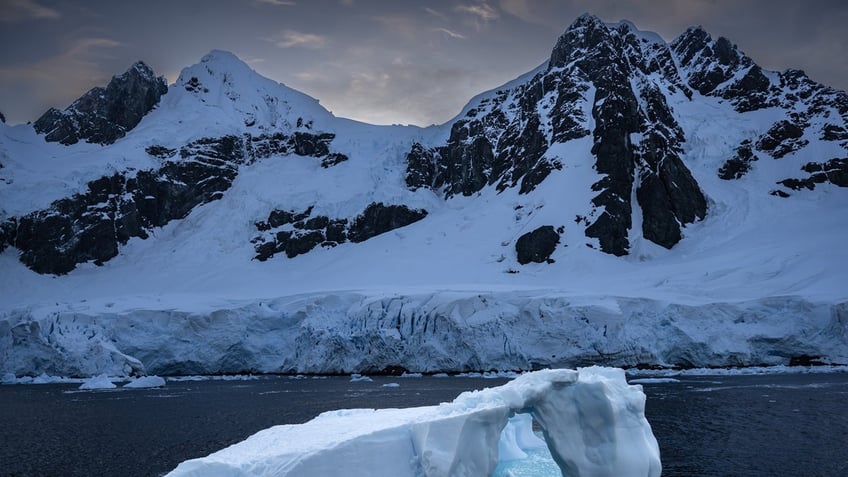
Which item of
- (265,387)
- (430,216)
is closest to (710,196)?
(430,216)

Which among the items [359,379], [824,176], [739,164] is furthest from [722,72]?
[359,379]

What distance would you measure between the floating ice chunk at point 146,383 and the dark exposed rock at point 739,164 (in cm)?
9057

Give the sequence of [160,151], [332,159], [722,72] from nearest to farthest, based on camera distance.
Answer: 1. [722,72]
2. [160,151]
3. [332,159]

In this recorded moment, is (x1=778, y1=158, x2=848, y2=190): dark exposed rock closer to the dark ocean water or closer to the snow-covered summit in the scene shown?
the dark ocean water

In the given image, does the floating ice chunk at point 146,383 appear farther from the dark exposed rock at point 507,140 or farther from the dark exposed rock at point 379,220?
the dark exposed rock at point 507,140

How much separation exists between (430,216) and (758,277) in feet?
199

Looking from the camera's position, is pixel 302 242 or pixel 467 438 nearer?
pixel 467 438

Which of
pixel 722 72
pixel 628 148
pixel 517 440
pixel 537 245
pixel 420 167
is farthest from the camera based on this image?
pixel 420 167

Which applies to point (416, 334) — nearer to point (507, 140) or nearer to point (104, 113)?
point (507, 140)

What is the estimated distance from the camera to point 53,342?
6775 centimetres

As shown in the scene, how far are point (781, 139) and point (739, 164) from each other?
9.18 m

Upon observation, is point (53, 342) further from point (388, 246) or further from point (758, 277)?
point (758, 277)

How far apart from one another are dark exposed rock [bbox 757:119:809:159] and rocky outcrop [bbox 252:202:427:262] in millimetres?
60174

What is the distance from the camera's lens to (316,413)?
39.9 metres
